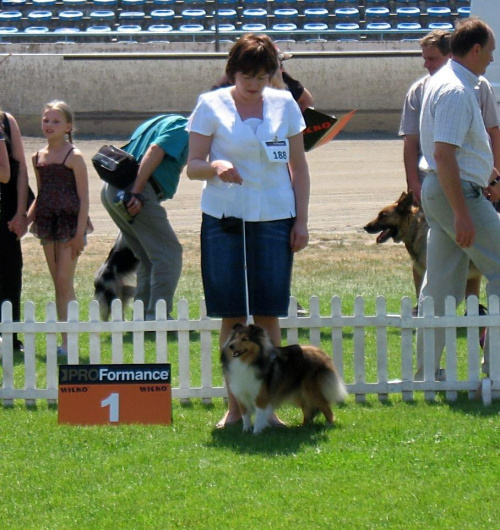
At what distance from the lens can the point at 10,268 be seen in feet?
24.5

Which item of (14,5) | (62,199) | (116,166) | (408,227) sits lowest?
(408,227)

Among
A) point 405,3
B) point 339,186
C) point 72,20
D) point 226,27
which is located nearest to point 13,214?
point 339,186

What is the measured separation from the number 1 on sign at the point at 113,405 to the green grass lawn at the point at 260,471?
4.5 inches

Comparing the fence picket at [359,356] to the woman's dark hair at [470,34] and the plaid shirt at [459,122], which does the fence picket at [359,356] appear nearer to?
the plaid shirt at [459,122]

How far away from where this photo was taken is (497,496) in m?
4.10

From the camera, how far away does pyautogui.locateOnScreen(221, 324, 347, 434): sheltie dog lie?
202 inches

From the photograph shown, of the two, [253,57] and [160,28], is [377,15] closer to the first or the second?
[160,28]

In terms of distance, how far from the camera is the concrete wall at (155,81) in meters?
26.1

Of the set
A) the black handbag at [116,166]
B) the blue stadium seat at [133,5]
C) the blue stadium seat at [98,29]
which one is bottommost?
the black handbag at [116,166]

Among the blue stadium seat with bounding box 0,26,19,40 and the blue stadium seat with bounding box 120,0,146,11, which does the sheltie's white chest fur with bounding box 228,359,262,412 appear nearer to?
the blue stadium seat with bounding box 0,26,19,40

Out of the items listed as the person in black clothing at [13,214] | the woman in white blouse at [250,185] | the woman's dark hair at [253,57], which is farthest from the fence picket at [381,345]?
the person in black clothing at [13,214]

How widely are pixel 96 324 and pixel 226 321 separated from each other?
1.02 metres

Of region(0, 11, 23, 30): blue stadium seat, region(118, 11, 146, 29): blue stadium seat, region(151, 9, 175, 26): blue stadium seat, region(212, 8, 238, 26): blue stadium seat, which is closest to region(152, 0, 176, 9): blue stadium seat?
region(151, 9, 175, 26): blue stadium seat

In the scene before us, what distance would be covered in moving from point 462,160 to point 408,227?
2.75 metres
